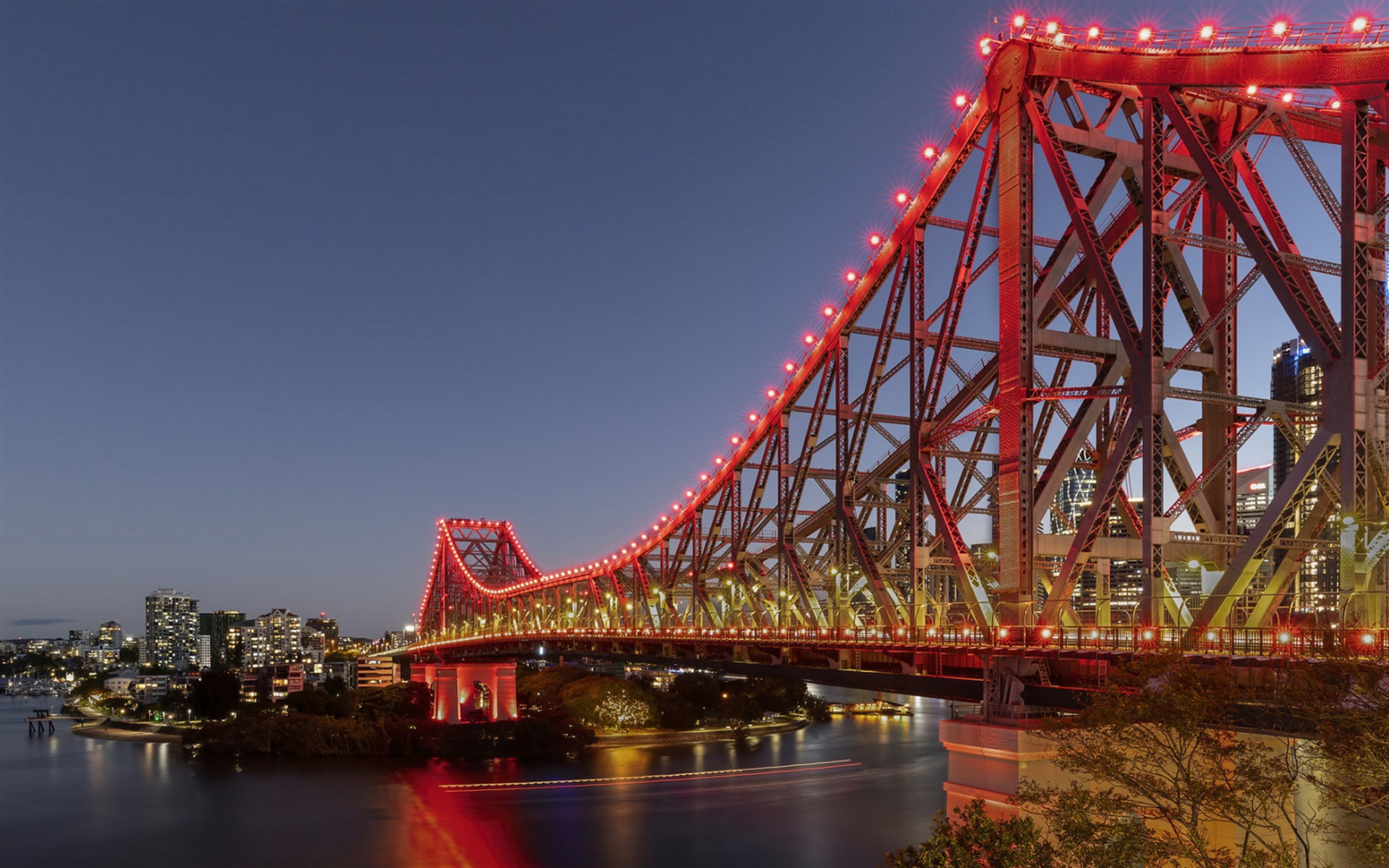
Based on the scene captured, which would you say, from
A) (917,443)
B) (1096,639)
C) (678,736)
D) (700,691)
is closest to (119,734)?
(700,691)

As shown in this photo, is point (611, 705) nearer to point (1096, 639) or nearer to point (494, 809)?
point (494, 809)

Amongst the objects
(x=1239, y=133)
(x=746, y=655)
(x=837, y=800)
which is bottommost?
(x=837, y=800)

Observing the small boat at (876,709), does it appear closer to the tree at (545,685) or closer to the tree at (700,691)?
the tree at (700,691)

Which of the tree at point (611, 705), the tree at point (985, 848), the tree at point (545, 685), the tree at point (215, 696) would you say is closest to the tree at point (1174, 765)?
the tree at point (985, 848)

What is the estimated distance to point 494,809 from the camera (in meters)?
65.6

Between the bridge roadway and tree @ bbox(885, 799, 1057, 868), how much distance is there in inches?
150

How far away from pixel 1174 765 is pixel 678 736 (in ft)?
276

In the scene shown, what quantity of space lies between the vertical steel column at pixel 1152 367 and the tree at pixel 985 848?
4967mm

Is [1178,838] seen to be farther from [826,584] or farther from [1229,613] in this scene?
[826,584]

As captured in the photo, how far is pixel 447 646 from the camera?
353 feet

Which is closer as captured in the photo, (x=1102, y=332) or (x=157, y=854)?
(x=1102, y=332)

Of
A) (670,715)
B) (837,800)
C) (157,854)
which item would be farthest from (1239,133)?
(670,715)

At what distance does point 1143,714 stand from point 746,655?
25.6 metres

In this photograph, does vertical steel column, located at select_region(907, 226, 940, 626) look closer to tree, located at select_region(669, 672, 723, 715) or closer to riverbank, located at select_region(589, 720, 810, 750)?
riverbank, located at select_region(589, 720, 810, 750)
